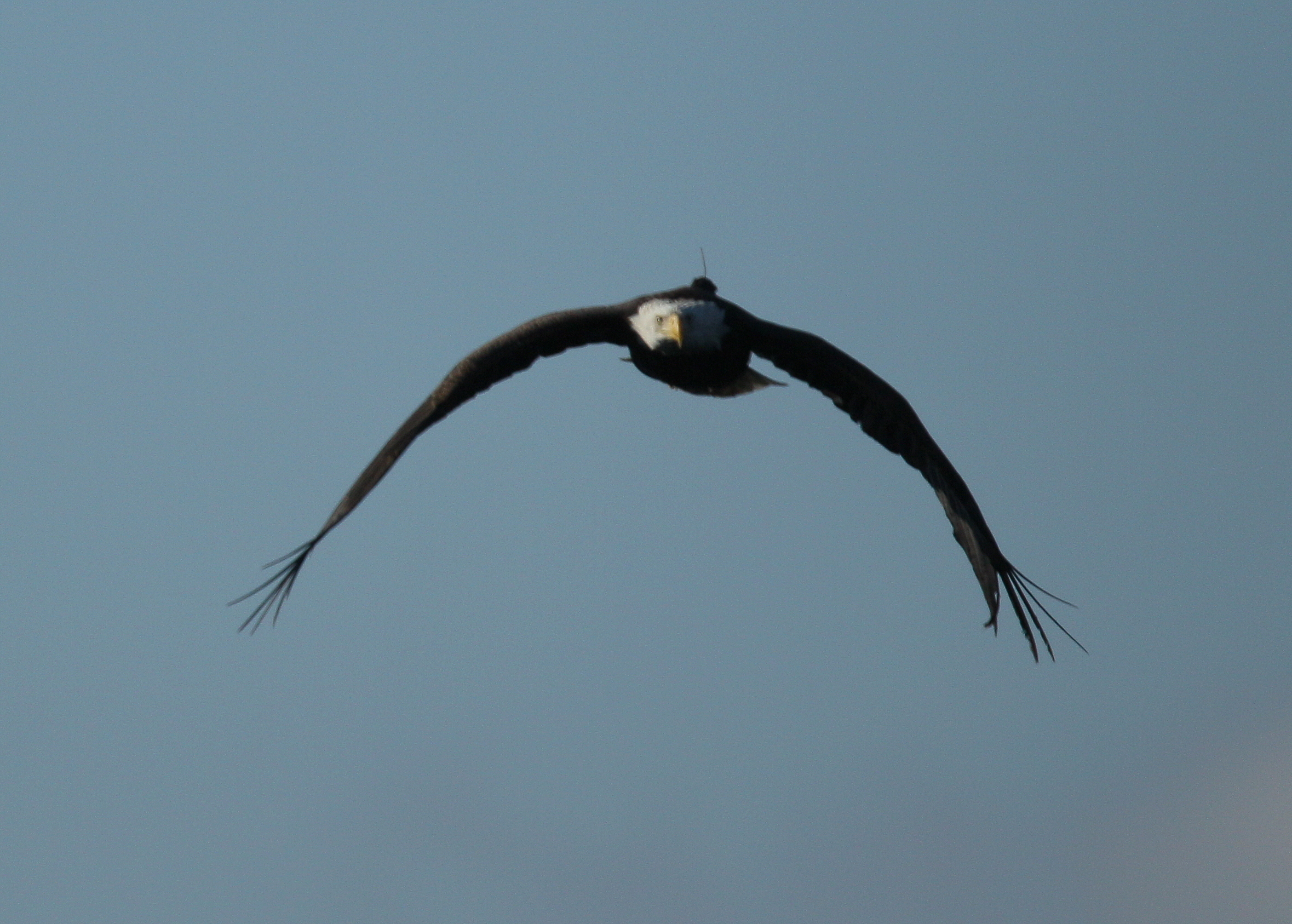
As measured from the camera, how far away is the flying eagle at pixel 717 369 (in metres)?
12.8

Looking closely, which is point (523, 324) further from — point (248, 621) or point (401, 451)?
point (248, 621)

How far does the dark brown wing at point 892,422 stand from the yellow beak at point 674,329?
52cm

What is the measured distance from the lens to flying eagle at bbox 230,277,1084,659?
12758 mm

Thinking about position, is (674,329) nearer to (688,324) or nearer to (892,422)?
(688,324)

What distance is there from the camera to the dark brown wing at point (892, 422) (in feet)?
42.2

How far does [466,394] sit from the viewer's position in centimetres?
1323

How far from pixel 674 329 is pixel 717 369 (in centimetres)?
61

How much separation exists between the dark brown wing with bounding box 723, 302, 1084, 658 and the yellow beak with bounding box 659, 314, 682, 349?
1.71ft

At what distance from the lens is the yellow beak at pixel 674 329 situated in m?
12.6

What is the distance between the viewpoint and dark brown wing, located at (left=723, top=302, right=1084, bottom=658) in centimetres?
1287

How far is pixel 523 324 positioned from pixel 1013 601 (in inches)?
162

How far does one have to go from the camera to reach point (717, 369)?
1304 centimetres

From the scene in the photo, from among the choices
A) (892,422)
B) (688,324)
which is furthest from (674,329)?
(892,422)

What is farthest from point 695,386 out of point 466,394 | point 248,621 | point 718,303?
point 248,621
